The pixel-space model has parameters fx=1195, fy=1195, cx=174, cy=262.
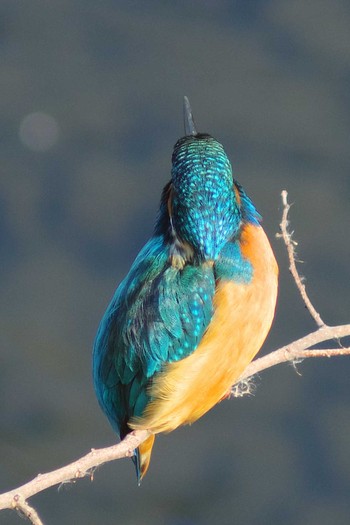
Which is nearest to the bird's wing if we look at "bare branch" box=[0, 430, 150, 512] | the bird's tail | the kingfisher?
the kingfisher

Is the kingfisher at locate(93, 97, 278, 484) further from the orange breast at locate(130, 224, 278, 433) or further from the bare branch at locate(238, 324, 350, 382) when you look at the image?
the bare branch at locate(238, 324, 350, 382)

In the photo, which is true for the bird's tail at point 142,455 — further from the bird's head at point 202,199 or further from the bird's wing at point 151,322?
the bird's head at point 202,199

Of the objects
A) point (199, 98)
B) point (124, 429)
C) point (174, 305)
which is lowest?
point (124, 429)

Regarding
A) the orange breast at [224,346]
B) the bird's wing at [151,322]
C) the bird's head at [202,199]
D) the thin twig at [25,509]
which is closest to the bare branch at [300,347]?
the orange breast at [224,346]

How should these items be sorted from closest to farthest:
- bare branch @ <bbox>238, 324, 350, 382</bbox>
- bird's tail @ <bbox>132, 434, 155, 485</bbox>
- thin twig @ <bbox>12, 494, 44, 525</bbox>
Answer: thin twig @ <bbox>12, 494, 44, 525</bbox>, bare branch @ <bbox>238, 324, 350, 382</bbox>, bird's tail @ <bbox>132, 434, 155, 485</bbox>

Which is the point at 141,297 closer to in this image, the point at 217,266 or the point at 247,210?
the point at 217,266

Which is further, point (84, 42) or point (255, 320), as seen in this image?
point (84, 42)

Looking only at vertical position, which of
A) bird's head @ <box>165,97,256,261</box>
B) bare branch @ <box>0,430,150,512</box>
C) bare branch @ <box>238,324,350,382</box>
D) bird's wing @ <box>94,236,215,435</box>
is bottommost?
bare branch @ <box>0,430,150,512</box>

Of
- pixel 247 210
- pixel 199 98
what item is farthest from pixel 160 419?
pixel 199 98

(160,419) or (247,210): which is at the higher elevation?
(247,210)
